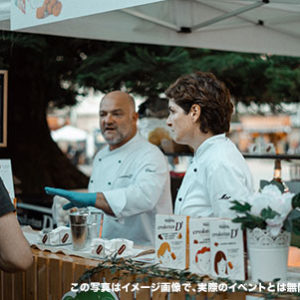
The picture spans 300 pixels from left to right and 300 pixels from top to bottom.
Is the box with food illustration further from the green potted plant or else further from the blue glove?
the blue glove

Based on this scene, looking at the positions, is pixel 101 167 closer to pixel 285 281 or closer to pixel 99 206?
pixel 99 206

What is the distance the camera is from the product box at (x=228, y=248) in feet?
6.99

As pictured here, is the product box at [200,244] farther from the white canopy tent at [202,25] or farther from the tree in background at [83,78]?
the tree in background at [83,78]

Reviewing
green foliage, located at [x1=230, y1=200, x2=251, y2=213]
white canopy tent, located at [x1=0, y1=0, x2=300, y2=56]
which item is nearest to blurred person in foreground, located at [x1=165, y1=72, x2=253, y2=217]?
green foliage, located at [x1=230, y1=200, x2=251, y2=213]

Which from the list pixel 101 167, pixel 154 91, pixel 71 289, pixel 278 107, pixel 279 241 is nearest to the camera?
pixel 279 241

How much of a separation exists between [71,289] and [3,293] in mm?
681

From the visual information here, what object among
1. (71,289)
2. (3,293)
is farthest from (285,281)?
(3,293)

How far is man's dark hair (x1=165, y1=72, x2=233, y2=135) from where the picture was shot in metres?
2.77

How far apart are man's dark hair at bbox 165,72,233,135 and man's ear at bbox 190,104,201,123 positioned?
1cm

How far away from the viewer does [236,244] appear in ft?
6.99

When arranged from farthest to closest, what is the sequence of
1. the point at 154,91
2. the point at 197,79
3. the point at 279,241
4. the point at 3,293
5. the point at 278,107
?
1. the point at 278,107
2. the point at 154,91
3. the point at 3,293
4. the point at 197,79
5. the point at 279,241

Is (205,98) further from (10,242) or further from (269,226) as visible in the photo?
(10,242)

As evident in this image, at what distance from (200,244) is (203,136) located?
734 mm

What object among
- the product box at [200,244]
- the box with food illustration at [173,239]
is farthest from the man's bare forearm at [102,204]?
the product box at [200,244]
